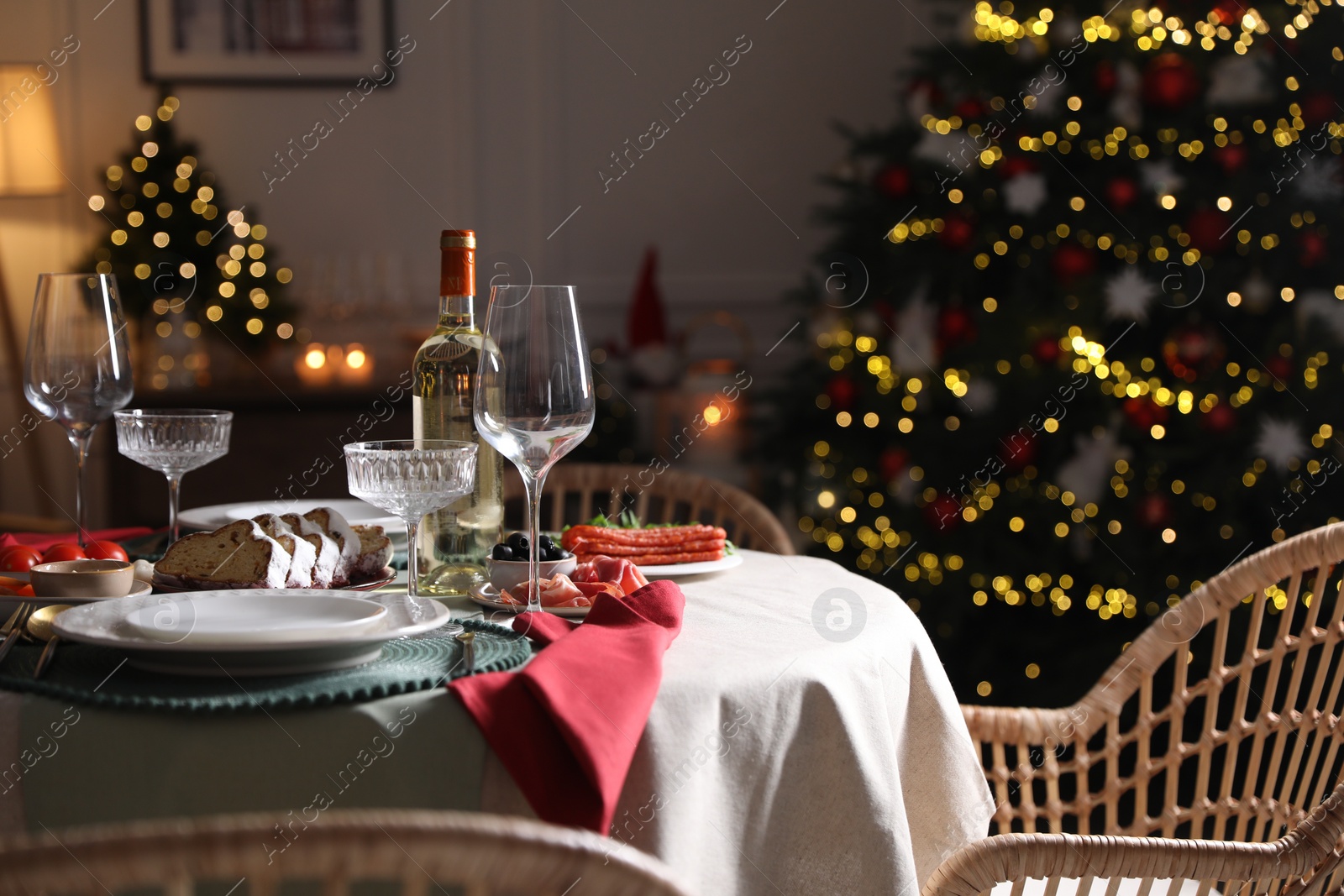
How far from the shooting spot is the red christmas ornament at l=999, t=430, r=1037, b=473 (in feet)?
8.39

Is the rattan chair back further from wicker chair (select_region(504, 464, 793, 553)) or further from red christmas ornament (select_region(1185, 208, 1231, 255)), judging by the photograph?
red christmas ornament (select_region(1185, 208, 1231, 255))

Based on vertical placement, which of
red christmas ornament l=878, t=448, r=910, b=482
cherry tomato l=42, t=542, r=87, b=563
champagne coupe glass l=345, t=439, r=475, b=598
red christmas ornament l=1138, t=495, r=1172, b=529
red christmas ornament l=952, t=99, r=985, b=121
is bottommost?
red christmas ornament l=1138, t=495, r=1172, b=529

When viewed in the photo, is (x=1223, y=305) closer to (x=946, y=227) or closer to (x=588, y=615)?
(x=946, y=227)

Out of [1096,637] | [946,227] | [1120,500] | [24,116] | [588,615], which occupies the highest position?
[24,116]

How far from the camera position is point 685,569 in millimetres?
1257

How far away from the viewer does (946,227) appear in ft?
8.76

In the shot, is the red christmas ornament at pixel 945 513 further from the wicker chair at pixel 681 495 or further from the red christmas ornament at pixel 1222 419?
the wicker chair at pixel 681 495

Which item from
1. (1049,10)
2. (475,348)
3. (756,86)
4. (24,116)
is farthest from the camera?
(756,86)

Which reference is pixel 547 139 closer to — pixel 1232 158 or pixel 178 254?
pixel 178 254

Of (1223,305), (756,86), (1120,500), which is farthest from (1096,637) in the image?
(756,86)

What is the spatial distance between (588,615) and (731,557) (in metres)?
0.33

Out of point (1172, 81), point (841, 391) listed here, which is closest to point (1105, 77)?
point (1172, 81)

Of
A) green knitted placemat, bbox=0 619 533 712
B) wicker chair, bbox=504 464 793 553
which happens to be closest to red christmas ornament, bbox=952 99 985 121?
wicker chair, bbox=504 464 793 553

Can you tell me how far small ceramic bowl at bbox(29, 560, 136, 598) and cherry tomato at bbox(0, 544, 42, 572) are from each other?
15 cm
